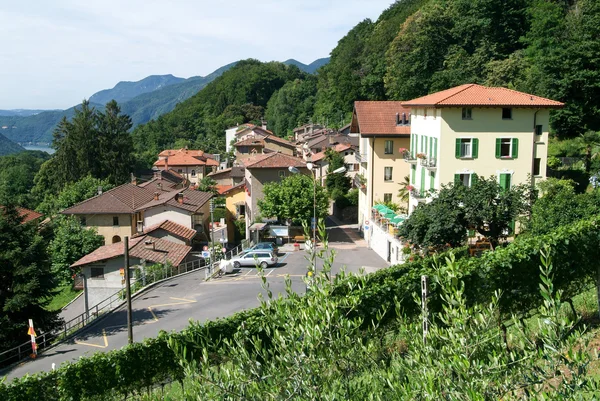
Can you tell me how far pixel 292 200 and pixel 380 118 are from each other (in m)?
9.02

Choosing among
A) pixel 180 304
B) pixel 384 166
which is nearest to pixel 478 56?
pixel 384 166

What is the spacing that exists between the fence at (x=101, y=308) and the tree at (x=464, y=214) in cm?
1389

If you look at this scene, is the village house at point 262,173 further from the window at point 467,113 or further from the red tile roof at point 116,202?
the window at point 467,113

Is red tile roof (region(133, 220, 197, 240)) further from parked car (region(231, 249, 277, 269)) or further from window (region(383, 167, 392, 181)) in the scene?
window (region(383, 167, 392, 181))

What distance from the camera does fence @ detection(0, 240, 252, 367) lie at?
24375 millimetres

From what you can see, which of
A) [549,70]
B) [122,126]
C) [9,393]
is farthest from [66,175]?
[9,393]

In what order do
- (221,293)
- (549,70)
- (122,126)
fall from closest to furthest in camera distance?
1. (221,293)
2. (549,70)
3. (122,126)

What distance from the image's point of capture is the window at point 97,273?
35656 mm

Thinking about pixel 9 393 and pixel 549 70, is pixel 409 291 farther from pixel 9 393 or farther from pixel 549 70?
pixel 549 70

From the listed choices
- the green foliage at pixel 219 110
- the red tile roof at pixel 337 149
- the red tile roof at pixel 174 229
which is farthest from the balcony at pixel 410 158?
the green foliage at pixel 219 110

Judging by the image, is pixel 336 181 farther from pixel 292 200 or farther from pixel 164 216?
pixel 164 216

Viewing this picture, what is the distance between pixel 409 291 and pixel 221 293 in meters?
16.3

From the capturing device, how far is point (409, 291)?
16.2 metres

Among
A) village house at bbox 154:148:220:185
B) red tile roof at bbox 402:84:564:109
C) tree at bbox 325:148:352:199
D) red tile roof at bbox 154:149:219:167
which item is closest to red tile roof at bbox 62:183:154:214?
tree at bbox 325:148:352:199
